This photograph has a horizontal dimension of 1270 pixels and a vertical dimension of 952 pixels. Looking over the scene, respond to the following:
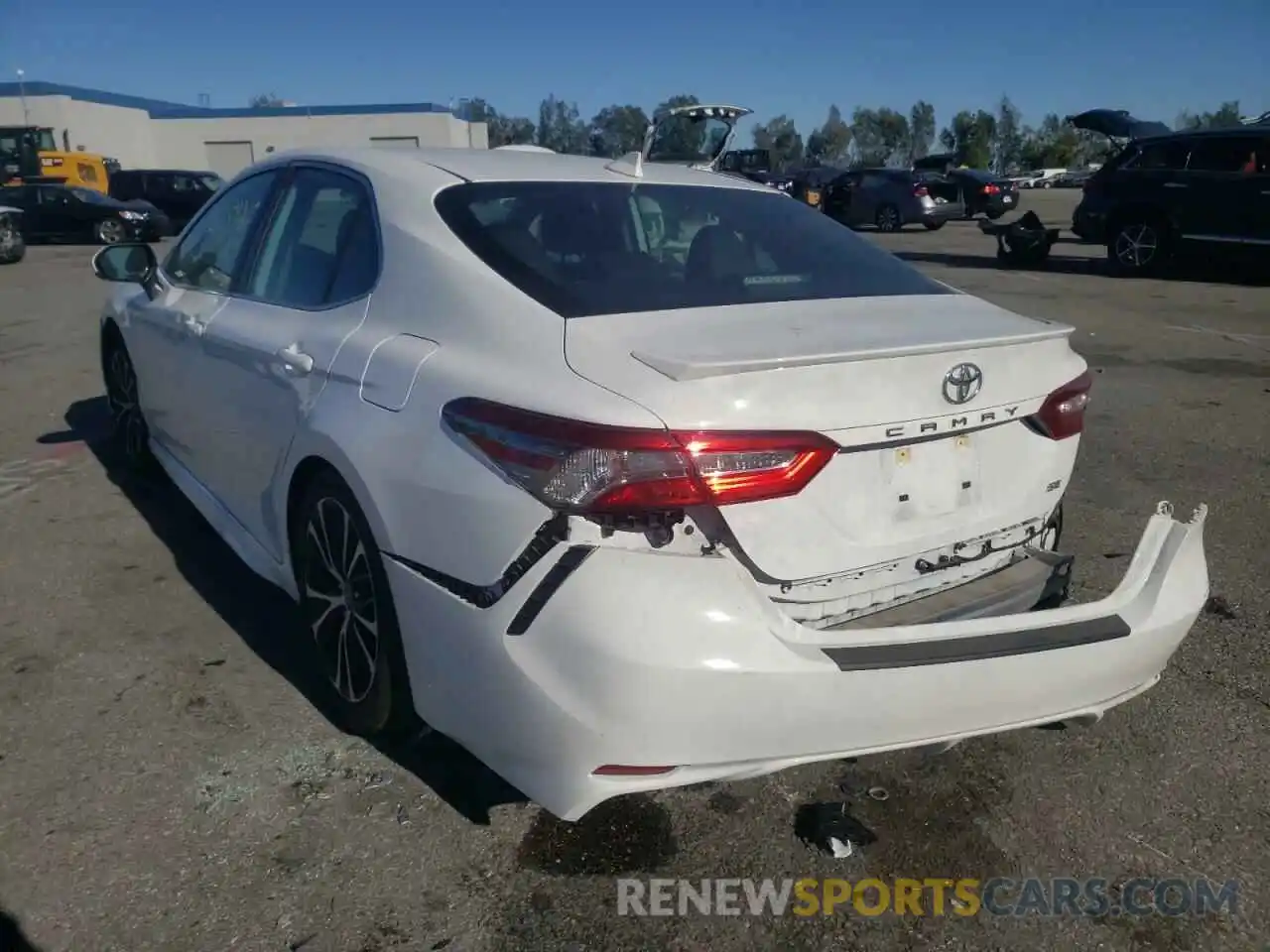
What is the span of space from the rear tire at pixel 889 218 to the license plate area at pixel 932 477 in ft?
77.5

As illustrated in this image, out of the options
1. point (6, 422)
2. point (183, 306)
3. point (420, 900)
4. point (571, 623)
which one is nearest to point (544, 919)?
point (420, 900)

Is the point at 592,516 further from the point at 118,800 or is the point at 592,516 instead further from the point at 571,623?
the point at 118,800

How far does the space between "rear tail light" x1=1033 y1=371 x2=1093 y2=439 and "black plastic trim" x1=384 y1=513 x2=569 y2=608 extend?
1273 mm

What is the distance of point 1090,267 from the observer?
54.2ft

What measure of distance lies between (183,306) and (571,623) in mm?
2711

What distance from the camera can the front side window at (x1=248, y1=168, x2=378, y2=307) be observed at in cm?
296

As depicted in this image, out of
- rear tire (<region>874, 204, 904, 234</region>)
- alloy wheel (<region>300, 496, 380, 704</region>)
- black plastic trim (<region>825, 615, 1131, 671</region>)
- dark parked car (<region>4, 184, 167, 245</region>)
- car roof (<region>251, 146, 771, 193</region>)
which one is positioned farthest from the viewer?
rear tire (<region>874, 204, 904, 234</region>)

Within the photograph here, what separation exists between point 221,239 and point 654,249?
77.3 inches

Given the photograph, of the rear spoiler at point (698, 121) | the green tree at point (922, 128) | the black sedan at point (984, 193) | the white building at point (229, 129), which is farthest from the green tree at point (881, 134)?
the rear spoiler at point (698, 121)

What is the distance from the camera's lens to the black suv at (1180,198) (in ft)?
43.9

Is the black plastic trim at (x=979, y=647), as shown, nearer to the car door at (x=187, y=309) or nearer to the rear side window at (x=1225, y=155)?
the car door at (x=187, y=309)

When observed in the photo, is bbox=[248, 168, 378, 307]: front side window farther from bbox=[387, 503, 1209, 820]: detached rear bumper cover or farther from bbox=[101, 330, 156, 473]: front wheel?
bbox=[101, 330, 156, 473]: front wheel

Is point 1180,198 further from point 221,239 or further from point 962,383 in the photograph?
point 962,383

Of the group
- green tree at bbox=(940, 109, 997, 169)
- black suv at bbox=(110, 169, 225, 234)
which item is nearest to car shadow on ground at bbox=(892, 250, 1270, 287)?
black suv at bbox=(110, 169, 225, 234)
